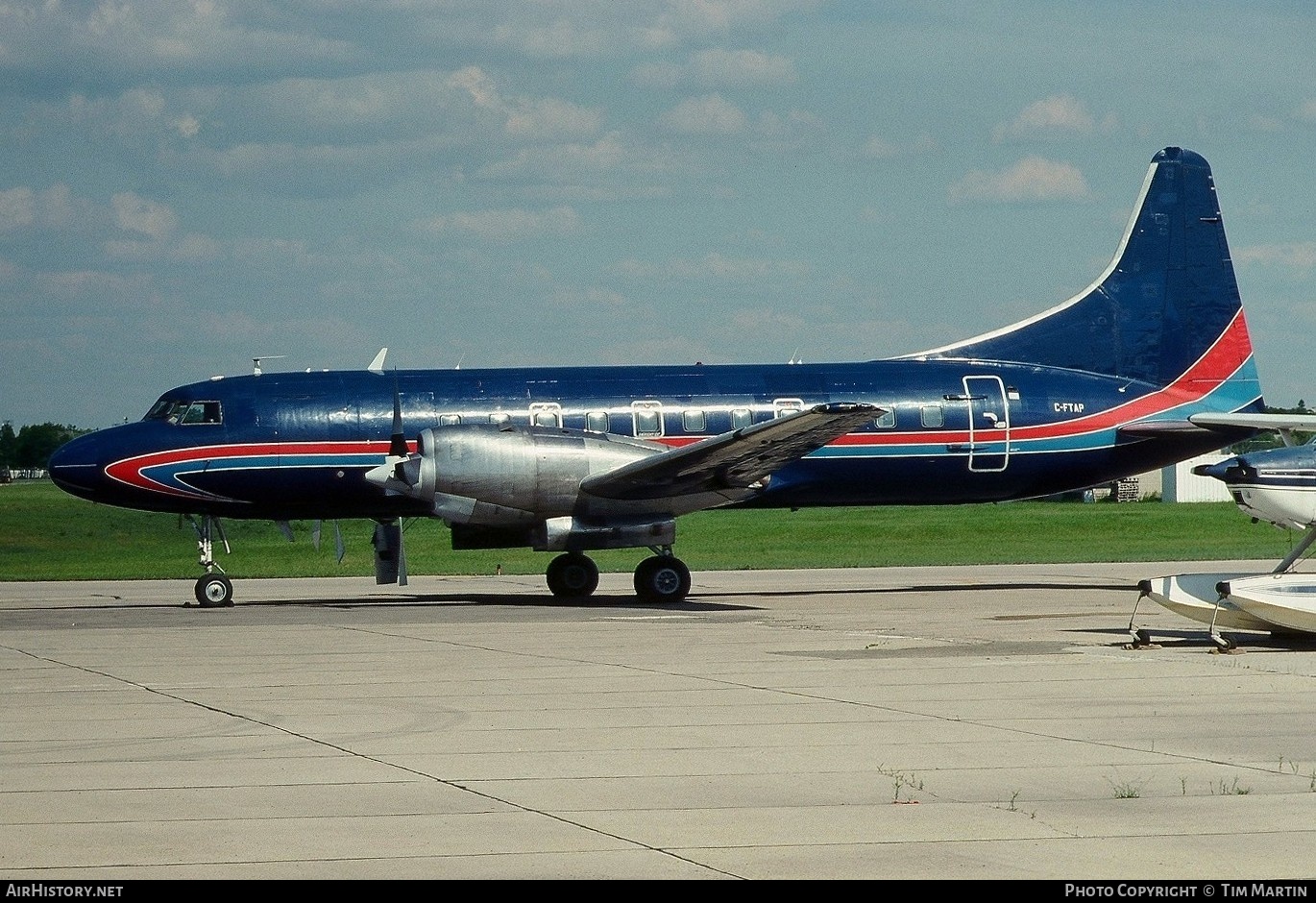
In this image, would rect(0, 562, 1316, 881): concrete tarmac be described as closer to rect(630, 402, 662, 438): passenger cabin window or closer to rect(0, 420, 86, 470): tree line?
rect(630, 402, 662, 438): passenger cabin window

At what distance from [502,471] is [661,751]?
1336 centimetres

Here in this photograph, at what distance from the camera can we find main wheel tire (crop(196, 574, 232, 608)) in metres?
26.3

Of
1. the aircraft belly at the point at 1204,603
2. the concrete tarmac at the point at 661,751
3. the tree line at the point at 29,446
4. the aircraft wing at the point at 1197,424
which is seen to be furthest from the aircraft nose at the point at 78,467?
the tree line at the point at 29,446

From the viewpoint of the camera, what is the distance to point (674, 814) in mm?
9109

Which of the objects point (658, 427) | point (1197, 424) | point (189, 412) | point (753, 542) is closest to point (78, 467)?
point (189, 412)

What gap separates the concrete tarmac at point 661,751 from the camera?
26.6 ft

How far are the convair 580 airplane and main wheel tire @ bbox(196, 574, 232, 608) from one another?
0.12 ft

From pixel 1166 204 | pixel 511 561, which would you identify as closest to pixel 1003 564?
pixel 1166 204

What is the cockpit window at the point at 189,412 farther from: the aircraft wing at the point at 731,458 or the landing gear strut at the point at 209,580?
the aircraft wing at the point at 731,458

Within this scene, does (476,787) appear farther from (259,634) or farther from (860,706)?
(259,634)

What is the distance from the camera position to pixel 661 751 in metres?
11.3

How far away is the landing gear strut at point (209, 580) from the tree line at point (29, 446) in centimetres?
10758

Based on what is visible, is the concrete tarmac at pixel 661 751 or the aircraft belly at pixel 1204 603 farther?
the aircraft belly at pixel 1204 603

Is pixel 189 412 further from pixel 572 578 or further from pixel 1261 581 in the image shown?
pixel 1261 581
